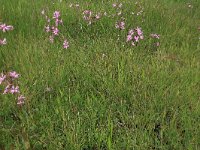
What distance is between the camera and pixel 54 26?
4309 mm

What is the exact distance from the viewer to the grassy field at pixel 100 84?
259 cm

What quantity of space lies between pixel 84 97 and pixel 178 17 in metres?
2.58

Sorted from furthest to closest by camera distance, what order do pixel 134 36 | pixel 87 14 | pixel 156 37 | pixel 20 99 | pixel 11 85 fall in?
pixel 87 14 → pixel 156 37 → pixel 134 36 → pixel 11 85 → pixel 20 99

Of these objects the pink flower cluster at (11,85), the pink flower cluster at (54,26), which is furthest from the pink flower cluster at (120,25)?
the pink flower cluster at (11,85)

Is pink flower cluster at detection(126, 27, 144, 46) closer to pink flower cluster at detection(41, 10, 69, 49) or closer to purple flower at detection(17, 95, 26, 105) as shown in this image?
pink flower cluster at detection(41, 10, 69, 49)

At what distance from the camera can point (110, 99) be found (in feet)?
9.87

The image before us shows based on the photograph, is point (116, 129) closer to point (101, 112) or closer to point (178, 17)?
point (101, 112)

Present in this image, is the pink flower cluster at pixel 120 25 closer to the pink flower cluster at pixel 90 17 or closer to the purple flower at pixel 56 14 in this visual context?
the pink flower cluster at pixel 90 17

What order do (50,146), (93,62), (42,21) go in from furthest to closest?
(42,21) → (93,62) → (50,146)

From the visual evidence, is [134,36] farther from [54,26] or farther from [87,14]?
[54,26]

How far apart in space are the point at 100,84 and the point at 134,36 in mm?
1083

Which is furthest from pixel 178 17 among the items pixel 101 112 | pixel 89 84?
pixel 101 112

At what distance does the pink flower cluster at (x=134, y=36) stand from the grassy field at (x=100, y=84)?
69 millimetres

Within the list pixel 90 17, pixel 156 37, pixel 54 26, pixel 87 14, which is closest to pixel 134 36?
pixel 156 37
